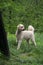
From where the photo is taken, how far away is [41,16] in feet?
70.4

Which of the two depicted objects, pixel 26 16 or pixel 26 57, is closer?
pixel 26 57

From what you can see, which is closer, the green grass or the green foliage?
the green grass

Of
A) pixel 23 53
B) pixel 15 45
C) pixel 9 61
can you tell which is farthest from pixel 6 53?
pixel 15 45

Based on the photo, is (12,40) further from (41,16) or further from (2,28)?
(41,16)

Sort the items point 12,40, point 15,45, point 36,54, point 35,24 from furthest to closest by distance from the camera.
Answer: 1. point 35,24
2. point 12,40
3. point 15,45
4. point 36,54

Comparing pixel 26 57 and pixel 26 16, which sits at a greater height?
pixel 26 57

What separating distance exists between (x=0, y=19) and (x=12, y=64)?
1398mm

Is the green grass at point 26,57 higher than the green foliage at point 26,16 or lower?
higher

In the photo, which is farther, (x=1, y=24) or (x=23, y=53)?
(x=23, y=53)

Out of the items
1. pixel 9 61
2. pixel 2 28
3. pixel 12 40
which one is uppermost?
pixel 2 28

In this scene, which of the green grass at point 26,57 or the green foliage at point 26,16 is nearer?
the green grass at point 26,57

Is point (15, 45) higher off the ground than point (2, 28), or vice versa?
point (2, 28)

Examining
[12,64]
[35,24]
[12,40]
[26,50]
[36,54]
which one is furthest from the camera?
[35,24]

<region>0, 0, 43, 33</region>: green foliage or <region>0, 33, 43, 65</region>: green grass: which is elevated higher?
<region>0, 33, 43, 65</region>: green grass
